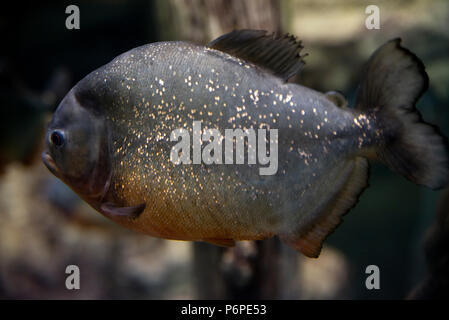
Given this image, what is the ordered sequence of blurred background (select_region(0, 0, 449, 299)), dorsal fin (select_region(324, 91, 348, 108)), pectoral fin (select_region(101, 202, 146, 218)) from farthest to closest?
blurred background (select_region(0, 0, 449, 299)) → dorsal fin (select_region(324, 91, 348, 108)) → pectoral fin (select_region(101, 202, 146, 218))

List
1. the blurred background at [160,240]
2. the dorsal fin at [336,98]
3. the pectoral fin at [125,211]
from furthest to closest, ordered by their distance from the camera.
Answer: the blurred background at [160,240] → the dorsal fin at [336,98] → the pectoral fin at [125,211]

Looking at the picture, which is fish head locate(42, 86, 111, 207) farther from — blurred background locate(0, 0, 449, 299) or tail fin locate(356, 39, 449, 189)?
blurred background locate(0, 0, 449, 299)

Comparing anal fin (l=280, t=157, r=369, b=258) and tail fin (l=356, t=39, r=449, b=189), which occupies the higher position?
tail fin (l=356, t=39, r=449, b=189)

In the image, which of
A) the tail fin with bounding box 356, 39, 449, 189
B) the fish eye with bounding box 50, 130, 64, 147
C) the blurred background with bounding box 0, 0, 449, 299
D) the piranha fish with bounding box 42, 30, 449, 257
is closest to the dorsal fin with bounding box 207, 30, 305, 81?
the piranha fish with bounding box 42, 30, 449, 257

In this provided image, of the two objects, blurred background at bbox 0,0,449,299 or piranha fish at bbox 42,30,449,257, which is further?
blurred background at bbox 0,0,449,299

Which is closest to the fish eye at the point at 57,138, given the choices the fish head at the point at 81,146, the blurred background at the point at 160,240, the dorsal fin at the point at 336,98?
the fish head at the point at 81,146

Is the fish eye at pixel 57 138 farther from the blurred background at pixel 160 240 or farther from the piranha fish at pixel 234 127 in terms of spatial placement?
the blurred background at pixel 160 240
